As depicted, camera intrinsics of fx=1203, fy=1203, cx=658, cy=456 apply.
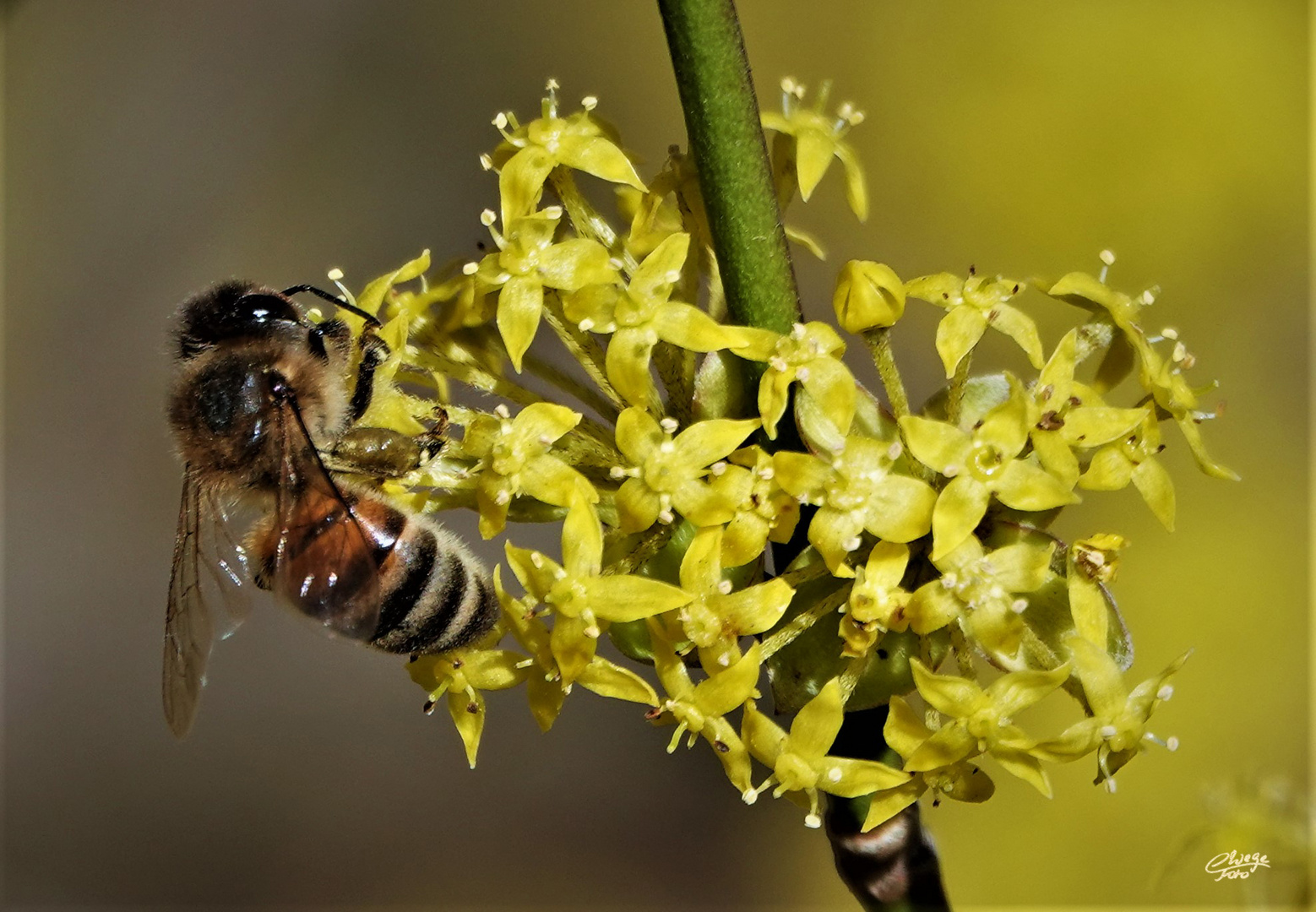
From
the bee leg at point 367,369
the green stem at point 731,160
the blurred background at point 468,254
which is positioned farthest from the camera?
the blurred background at point 468,254

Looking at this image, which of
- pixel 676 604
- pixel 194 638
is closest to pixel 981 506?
pixel 676 604

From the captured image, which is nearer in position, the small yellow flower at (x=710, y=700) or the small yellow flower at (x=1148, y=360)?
the small yellow flower at (x=710, y=700)

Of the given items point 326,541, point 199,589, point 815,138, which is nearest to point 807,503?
point 815,138

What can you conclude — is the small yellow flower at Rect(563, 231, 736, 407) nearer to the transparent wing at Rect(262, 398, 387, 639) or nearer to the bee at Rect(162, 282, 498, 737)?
the bee at Rect(162, 282, 498, 737)

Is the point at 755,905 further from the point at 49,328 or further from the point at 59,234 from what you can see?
the point at 59,234

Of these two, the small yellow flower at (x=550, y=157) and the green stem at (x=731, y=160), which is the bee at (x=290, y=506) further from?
the green stem at (x=731, y=160)

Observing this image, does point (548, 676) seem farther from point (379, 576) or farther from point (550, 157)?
point (550, 157)
